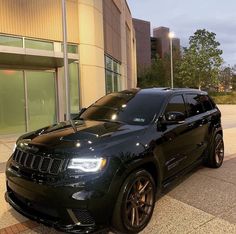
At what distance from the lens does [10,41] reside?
12297 mm

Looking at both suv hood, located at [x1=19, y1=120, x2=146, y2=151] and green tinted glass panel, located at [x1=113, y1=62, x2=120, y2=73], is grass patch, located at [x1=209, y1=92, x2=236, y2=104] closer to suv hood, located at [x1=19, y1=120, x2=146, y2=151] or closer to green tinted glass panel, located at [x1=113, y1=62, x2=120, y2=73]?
green tinted glass panel, located at [x1=113, y1=62, x2=120, y2=73]

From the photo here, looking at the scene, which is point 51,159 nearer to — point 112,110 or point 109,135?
point 109,135

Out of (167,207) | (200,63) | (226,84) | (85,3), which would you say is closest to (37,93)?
(85,3)

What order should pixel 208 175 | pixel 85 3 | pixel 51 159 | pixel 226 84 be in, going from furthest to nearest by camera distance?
pixel 226 84, pixel 85 3, pixel 208 175, pixel 51 159

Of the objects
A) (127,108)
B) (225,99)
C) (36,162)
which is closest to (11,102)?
(127,108)

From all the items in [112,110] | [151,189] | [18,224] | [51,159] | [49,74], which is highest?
[49,74]

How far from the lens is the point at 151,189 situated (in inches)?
162

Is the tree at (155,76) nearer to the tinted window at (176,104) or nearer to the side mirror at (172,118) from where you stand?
the tinted window at (176,104)

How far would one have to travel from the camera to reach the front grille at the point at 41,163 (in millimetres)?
3432

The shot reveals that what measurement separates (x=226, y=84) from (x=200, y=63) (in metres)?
17.8

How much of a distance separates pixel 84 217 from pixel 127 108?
2010 millimetres

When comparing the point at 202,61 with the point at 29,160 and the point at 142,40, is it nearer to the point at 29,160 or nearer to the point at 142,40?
the point at 142,40

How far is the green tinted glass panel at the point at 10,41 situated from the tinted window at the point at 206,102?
8431 millimetres

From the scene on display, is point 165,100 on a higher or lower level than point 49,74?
lower
